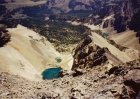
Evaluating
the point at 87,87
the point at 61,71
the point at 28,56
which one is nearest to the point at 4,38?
the point at 28,56

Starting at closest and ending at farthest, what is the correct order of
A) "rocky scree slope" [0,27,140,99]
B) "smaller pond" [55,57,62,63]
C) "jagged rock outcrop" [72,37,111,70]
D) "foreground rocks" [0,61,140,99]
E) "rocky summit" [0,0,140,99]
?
1. "foreground rocks" [0,61,140,99]
2. "rocky scree slope" [0,27,140,99]
3. "rocky summit" [0,0,140,99]
4. "jagged rock outcrop" [72,37,111,70]
5. "smaller pond" [55,57,62,63]

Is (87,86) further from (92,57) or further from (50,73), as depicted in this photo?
(50,73)

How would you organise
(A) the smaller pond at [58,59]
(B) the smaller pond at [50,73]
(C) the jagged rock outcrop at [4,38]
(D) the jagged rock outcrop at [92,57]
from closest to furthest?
1. (D) the jagged rock outcrop at [92,57]
2. (B) the smaller pond at [50,73]
3. (C) the jagged rock outcrop at [4,38]
4. (A) the smaller pond at [58,59]

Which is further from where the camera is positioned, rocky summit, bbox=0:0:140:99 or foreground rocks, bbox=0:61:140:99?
rocky summit, bbox=0:0:140:99

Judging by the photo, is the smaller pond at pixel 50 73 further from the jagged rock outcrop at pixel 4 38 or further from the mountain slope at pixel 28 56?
the jagged rock outcrop at pixel 4 38

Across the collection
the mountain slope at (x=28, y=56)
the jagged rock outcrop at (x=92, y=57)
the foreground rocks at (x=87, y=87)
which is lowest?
the foreground rocks at (x=87, y=87)

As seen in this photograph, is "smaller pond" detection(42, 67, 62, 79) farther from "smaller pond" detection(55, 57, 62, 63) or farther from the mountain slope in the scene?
"smaller pond" detection(55, 57, 62, 63)

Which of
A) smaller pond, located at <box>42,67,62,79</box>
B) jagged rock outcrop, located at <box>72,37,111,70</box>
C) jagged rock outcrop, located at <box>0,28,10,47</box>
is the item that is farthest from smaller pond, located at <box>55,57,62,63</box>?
jagged rock outcrop, located at <box>0,28,10,47</box>

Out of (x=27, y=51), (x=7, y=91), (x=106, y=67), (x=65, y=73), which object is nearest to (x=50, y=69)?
(x=27, y=51)

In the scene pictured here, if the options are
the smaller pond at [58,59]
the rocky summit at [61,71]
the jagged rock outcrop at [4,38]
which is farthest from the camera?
the smaller pond at [58,59]

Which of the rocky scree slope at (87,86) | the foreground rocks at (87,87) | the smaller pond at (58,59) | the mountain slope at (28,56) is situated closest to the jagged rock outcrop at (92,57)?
the mountain slope at (28,56)

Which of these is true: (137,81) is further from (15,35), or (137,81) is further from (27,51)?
(15,35)

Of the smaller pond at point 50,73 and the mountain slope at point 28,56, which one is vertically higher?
the mountain slope at point 28,56
